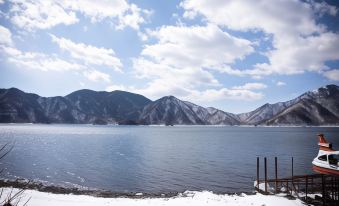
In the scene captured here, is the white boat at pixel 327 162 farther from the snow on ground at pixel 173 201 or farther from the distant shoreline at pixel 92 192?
the distant shoreline at pixel 92 192

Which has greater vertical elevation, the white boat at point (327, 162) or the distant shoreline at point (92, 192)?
the white boat at point (327, 162)

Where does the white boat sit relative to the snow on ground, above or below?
above

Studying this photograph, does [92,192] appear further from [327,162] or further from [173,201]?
[327,162]

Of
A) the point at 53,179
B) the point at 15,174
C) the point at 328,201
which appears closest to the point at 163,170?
the point at 53,179

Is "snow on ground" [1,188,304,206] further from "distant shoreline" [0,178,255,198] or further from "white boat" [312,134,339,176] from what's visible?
"white boat" [312,134,339,176]

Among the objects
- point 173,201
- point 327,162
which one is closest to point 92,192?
point 173,201

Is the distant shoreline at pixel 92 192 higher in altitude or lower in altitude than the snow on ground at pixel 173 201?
lower

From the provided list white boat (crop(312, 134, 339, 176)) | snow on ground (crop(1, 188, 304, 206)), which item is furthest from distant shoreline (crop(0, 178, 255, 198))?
white boat (crop(312, 134, 339, 176))

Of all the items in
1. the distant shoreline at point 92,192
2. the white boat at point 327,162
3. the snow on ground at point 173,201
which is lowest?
the distant shoreline at point 92,192

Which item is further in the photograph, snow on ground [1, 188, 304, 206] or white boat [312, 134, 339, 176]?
white boat [312, 134, 339, 176]

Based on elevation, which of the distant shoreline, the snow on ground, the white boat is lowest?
the distant shoreline

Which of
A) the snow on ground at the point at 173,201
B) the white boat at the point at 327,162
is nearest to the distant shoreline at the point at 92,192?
the snow on ground at the point at 173,201

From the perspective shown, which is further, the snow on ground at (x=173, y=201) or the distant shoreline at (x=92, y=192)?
the distant shoreline at (x=92, y=192)

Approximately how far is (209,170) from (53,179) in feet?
91.4
